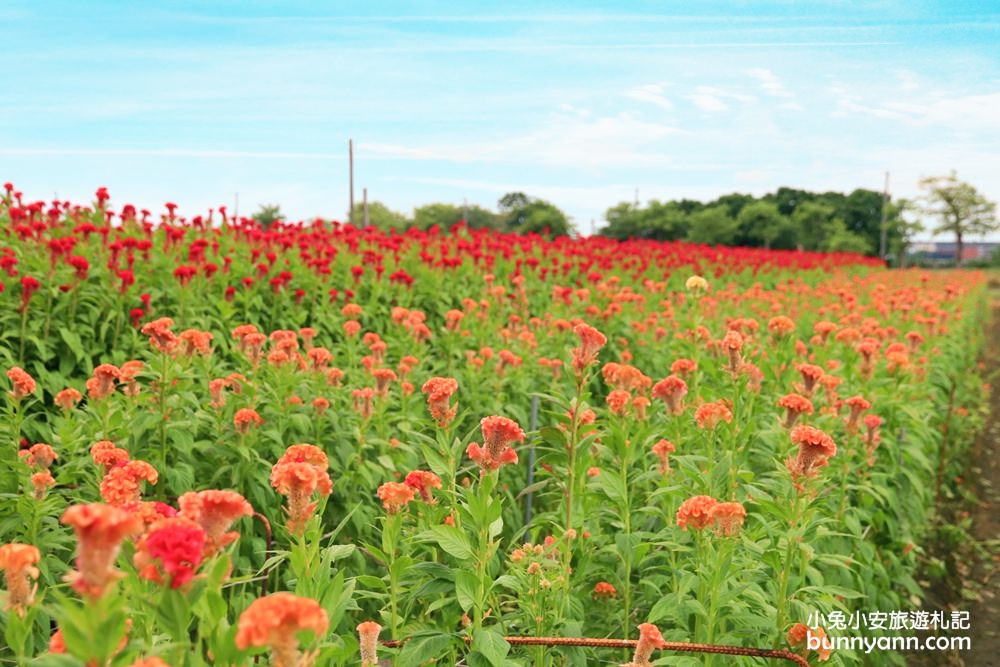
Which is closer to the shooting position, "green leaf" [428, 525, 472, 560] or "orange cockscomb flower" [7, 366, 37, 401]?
"green leaf" [428, 525, 472, 560]

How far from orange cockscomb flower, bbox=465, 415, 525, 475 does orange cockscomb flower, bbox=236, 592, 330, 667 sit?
912 millimetres

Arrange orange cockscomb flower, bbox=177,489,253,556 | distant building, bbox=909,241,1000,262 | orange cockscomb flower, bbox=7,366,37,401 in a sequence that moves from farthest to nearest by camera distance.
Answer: distant building, bbox=909,241,1000,262 < orange cockscomb flower, bbox=7,366,37,401 < orange cockscomb flower, bbox=177,489,253,556

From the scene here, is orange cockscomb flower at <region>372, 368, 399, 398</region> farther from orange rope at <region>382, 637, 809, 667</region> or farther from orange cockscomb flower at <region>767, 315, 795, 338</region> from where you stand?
orange cockscomb flower at <region>767, 315, 795, 338</region>

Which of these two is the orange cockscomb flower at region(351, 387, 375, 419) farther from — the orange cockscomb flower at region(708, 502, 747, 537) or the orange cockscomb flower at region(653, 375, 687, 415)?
the orange cockscomb flower at region(708, 502, 747, 537)

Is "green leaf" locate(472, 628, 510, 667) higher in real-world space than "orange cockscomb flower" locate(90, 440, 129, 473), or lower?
lower

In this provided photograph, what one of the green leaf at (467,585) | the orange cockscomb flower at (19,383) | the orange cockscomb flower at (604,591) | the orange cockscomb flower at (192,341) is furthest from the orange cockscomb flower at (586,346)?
the orange cockscomb flower at (19,383)

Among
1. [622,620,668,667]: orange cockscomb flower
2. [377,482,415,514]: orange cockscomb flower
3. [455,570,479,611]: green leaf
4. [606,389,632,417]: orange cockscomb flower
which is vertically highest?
[606,389,632,417]: orange cockscomb flower

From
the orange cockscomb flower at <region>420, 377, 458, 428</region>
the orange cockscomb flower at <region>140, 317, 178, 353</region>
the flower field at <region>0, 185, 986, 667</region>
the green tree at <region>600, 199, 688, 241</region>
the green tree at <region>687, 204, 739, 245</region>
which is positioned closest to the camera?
the flower field at <region>0, 185, 986, 667</region>

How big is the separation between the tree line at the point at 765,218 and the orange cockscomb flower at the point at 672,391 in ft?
104

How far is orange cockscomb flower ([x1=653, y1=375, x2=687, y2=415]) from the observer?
116 inches

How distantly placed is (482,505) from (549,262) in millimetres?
8696

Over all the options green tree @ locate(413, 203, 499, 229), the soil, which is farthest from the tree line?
the soil

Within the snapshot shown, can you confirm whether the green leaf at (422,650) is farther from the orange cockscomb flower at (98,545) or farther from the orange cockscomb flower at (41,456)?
the orange cockscomb flower at (41,456)

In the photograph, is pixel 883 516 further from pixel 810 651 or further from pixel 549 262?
pixel 549 262
